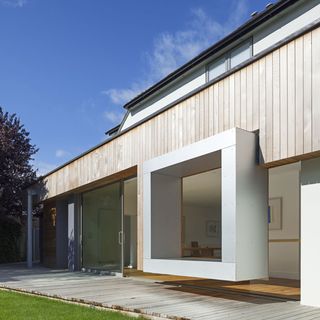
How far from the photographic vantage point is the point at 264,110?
7285 mm

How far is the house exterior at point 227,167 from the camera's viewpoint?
6.89 meters

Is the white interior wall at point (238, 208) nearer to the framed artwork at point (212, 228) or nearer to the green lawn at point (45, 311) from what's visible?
the green lawn at point (45, 311)

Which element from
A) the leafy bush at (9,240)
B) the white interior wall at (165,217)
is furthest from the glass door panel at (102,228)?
the leafy bush at (9,240)

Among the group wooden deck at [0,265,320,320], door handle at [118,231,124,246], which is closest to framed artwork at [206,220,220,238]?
door handle at [118,231,124,246]

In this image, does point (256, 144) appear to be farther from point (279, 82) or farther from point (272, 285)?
point (272, 285)

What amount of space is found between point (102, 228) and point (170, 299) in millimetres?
6469

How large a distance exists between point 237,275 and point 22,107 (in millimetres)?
15179

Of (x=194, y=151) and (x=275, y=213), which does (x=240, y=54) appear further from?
(x=194, y=151)

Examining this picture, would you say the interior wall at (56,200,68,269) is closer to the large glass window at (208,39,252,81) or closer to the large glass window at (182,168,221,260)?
the large glass window at (182,168,221,260)

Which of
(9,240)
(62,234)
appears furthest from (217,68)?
(9,240)

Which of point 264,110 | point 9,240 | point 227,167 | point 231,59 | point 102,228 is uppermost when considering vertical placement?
point 231,59

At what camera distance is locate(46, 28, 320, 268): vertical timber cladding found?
6.55 m

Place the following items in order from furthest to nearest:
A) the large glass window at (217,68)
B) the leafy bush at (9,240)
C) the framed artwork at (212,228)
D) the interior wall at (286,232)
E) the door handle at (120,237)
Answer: the leafy bush at (9,240), the framed artwork at (212,228), the door handle at (120,237), the large glass window at (217,68), the interior wall at (286,232)

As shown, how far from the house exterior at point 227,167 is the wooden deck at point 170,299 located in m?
0.45
